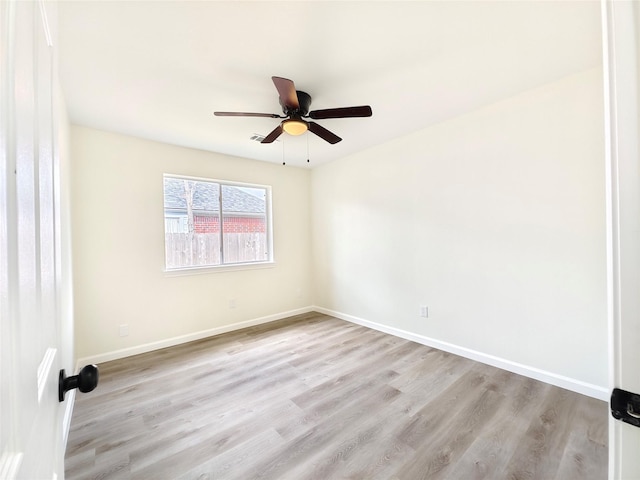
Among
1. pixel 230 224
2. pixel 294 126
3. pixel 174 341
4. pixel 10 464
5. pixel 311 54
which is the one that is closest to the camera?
pixel 10 464

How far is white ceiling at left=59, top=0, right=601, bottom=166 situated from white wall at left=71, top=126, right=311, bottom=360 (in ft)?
1.67

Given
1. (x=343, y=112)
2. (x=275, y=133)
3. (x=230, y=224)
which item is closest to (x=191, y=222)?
(x=230, y=224)

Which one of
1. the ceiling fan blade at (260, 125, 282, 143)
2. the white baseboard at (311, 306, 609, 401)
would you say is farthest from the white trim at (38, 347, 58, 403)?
the white baseboard at (311, 306, 609, 401)

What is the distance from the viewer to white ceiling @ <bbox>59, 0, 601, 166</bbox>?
147 cm

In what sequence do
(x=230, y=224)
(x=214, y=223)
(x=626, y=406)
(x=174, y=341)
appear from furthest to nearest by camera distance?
(x=230, y=224) → (x=214, y=223) → (x=174, y=341) → (x=626, y=406)

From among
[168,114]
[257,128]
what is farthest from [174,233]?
[257,128]

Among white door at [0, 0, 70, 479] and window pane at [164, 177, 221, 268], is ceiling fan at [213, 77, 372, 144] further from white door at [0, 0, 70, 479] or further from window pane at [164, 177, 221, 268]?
window pane at [164, 177, 221, 268]

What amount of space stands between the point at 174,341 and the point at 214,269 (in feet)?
3.22

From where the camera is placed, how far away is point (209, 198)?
364 centimetres

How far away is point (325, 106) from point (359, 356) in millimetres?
2570

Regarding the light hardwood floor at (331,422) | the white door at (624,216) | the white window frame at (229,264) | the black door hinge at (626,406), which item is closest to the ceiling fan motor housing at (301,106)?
the white door at (624,216)

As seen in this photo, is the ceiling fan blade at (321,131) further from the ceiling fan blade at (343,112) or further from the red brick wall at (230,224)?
the red brick wall at (230,224)

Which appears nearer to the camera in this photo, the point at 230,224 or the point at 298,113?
the point at 298,113

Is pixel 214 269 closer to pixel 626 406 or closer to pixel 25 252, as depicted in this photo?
pixel 25 252
